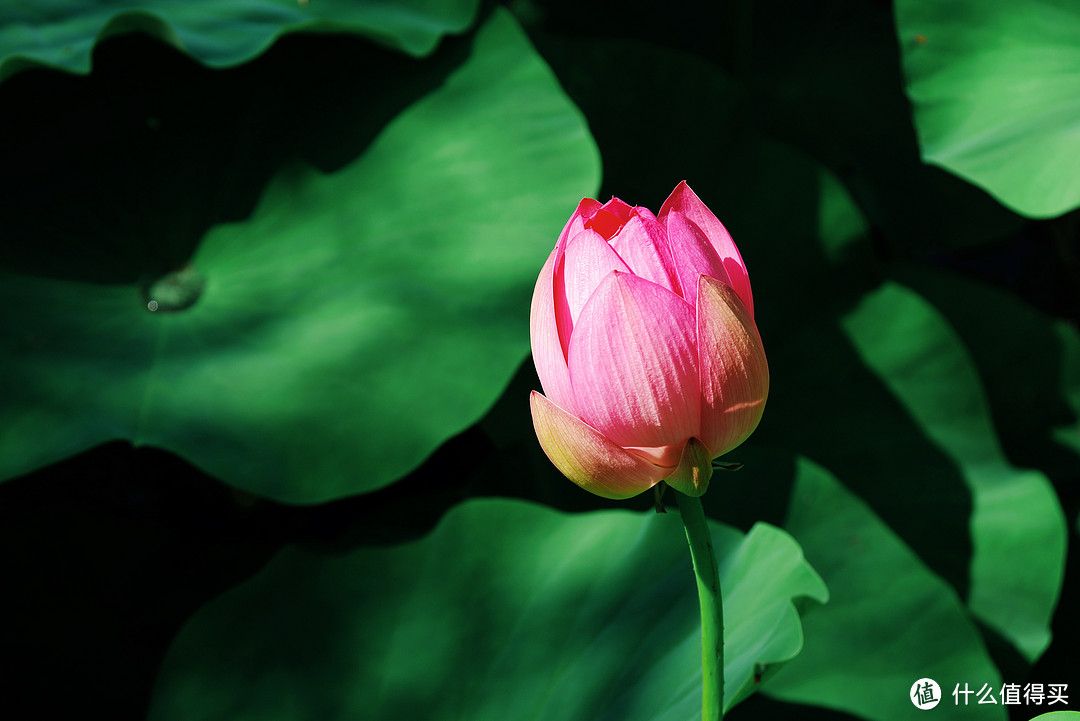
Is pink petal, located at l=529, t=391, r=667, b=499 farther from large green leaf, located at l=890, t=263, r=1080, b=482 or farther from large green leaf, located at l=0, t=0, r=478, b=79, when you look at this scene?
large green leaf, located at l=890, t=263, r=1080, b=482

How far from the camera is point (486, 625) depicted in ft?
2.35

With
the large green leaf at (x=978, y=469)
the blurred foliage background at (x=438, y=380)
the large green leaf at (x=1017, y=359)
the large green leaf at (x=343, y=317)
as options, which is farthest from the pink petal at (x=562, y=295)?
the large green leaf at (x=1017, y=359)

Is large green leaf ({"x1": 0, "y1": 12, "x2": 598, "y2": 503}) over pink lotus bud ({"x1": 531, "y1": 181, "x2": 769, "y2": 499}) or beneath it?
beneath

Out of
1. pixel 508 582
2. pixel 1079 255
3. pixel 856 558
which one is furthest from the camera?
pixel 1079 255

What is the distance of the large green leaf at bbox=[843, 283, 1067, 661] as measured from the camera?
995 millimetres

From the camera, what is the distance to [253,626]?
2.50 ft

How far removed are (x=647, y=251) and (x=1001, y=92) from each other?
0.77 metres

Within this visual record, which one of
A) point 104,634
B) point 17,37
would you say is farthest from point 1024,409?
point 17,37

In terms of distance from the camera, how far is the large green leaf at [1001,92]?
0.84 metres

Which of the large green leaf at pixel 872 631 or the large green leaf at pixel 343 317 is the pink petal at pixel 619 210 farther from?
the large green leaf at pixel 872 631

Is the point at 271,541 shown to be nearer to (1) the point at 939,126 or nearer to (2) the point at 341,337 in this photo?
(2) the point at 341,337

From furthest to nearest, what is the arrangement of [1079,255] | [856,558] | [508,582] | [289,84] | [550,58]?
[1079,255]
[550,58]
[289,84]
[856,558]
[508,582]

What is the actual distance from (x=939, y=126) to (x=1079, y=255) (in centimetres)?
66

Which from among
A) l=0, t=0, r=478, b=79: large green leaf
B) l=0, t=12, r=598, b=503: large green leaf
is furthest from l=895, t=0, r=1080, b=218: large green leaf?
l=0, t=0, r=478, b=79: large green leaf
